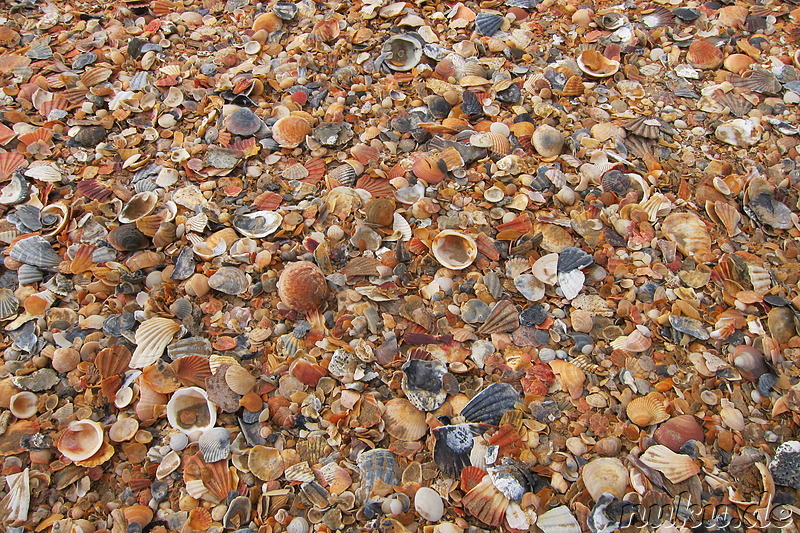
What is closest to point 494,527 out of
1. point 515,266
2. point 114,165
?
point 515,266

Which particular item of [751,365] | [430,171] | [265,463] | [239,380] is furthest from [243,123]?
[751,365]

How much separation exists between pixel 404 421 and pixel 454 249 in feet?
2.31

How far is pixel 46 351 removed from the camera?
1.90 m

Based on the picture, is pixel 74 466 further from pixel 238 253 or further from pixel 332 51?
pixel 332 51

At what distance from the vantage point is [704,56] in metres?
2.82

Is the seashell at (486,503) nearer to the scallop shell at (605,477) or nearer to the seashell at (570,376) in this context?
the scallop shell at (605,477)

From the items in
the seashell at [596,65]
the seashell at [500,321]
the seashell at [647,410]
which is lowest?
the seashell at [647,410]

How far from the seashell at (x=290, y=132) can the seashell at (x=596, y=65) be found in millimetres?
1457

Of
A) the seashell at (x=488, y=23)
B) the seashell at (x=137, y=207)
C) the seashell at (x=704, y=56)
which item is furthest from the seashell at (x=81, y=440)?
the seashell at (x=704, y=56)

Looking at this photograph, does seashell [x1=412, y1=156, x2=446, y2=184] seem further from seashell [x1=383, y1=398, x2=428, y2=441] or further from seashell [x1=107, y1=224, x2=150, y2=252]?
seashell [x1=107, y1=224, x2=150, y2=252]

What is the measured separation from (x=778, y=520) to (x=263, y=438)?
4.99 feet

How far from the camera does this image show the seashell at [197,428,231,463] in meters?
1.68

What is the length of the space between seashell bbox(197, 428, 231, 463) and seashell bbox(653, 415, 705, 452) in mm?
1335

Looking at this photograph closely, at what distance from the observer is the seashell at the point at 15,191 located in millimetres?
2279
